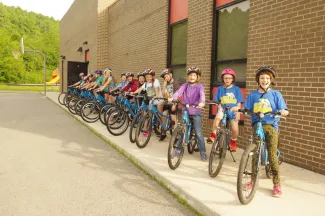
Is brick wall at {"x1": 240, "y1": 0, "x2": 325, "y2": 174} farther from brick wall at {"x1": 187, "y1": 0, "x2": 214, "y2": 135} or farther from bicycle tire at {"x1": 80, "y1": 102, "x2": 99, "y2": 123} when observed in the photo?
bicycle tire at {"x1": 80, "y1": 102, "x2": 99, "y2": 123}

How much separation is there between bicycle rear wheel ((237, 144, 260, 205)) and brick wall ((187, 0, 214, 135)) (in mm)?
4353

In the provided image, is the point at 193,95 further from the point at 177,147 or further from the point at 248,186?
the point at 248,186

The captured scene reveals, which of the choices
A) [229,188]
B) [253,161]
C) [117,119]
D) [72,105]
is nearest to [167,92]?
[117,119]

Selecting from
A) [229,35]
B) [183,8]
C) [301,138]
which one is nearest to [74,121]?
[183,8]

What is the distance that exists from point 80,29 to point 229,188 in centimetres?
2273

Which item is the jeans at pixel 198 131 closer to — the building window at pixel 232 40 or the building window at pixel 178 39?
the building window at pixel 232 40

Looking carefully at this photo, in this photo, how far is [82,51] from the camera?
80.6ft

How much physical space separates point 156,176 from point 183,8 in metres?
6.40

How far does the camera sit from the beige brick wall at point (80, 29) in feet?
65.6

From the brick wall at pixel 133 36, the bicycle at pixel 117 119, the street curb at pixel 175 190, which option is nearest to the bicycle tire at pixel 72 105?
the brick wall at pixel 133 36

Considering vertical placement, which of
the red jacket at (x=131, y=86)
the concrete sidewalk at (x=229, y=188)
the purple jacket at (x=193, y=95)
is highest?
the red jacket at (x=131, y=86)

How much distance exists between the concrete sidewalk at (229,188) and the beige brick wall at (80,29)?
14.5 meters

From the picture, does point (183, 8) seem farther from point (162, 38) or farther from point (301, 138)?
point (301, 138)

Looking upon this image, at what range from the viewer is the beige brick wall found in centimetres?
1998
